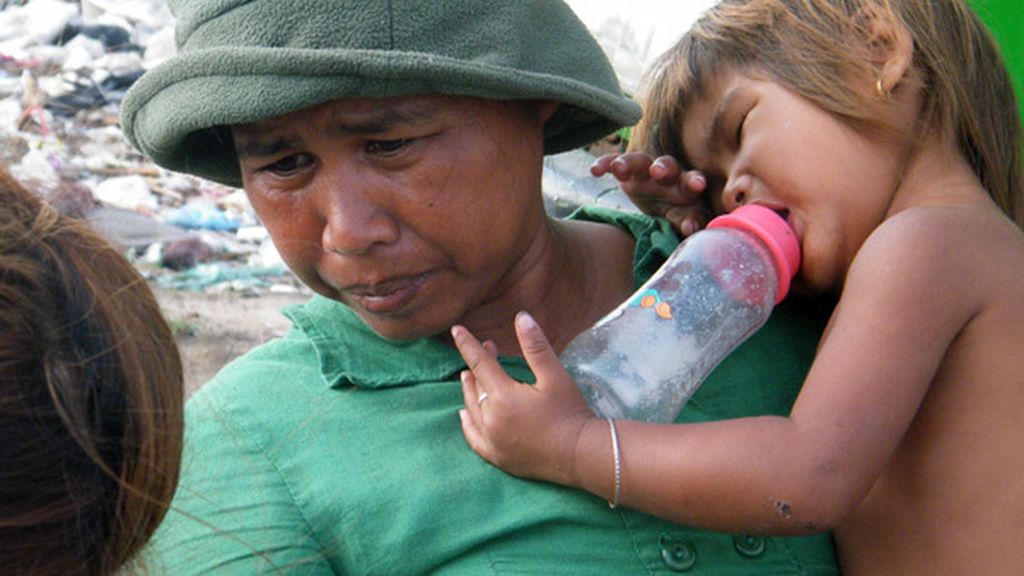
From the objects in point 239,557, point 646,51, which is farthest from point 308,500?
point 646,51

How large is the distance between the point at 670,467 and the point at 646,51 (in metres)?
4.49

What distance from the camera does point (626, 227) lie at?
7.42 ft

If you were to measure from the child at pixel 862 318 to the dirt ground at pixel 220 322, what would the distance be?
2740mm

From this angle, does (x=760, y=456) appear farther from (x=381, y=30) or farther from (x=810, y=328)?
(x=381, y=30)

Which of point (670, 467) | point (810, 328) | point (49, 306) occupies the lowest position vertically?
point (810, 328)

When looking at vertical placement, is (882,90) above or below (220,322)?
Answer: above

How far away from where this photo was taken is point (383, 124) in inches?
64.3

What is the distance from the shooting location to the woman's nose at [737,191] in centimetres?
205

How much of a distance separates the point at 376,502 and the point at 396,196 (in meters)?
0.48

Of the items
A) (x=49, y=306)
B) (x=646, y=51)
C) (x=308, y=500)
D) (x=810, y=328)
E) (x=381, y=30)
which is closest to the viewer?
(x=49, y=306)

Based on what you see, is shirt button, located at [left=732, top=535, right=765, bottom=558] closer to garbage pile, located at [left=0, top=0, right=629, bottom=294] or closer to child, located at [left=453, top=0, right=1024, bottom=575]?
child, located at [left=453, top=0, right=1024, bottom=575]

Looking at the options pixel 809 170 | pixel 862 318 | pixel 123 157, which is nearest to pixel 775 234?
pixel 809 170

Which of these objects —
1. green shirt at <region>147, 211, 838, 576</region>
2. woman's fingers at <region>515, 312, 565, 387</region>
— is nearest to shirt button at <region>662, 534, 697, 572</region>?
green shirt at <region>147, 211, 838, 576</region>

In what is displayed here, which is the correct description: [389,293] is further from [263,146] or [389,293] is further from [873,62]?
[873,62]
